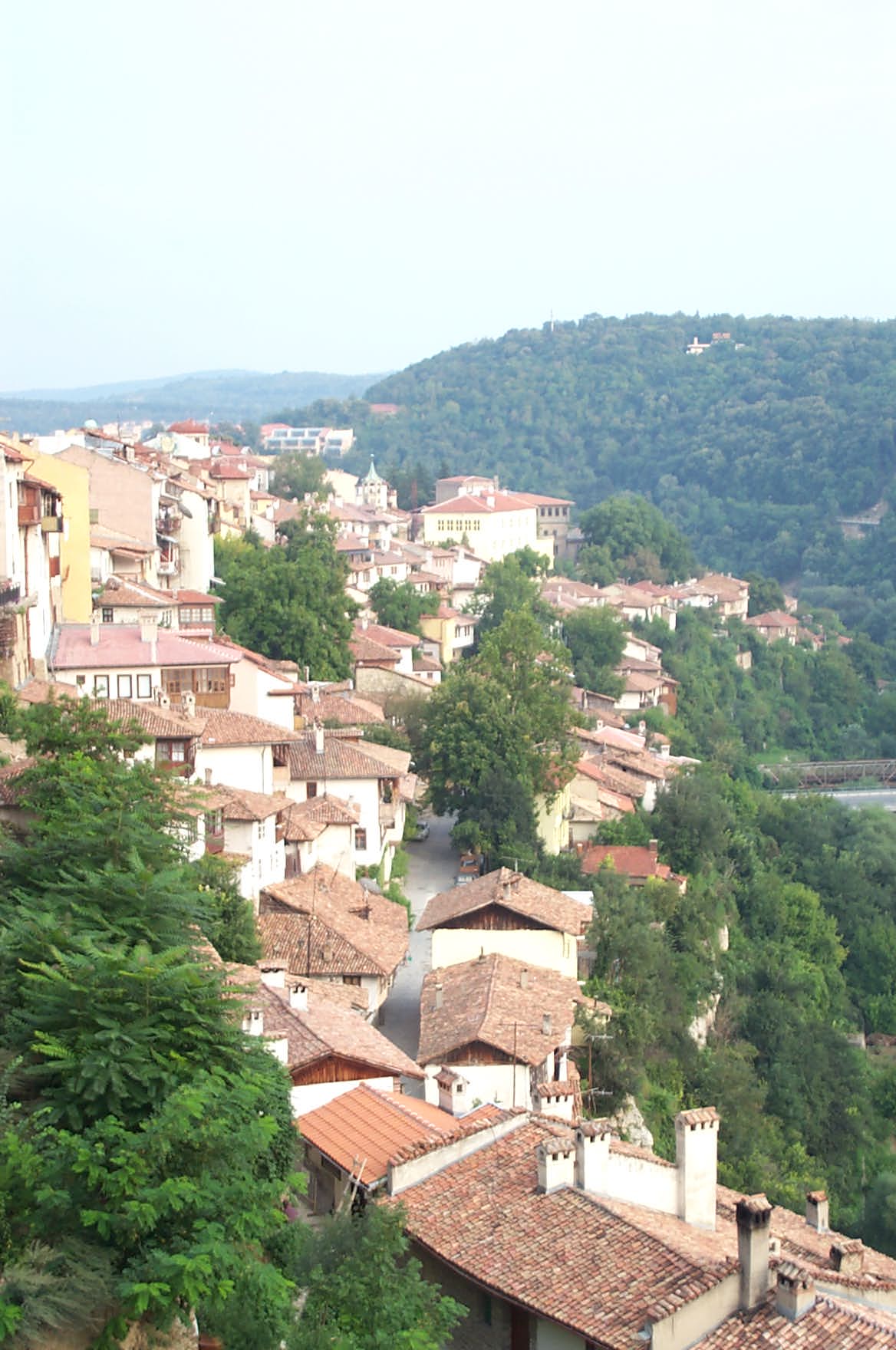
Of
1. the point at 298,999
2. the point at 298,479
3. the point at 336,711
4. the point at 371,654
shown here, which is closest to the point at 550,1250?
the point at 298,999

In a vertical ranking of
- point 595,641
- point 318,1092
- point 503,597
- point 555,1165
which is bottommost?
point 595,641

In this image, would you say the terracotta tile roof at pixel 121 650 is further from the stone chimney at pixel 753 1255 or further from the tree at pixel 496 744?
the stone chimney at pixel 753 1255

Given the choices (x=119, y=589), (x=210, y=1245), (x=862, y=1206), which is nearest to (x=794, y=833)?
(x=862, y=1206)

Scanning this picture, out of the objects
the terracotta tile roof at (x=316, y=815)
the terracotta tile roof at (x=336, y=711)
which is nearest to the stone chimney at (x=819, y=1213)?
the terracotta tile roof at (x=316, y=815)

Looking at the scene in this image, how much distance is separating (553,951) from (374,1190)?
1270 cm

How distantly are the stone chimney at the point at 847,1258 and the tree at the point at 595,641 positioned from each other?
4801 cm

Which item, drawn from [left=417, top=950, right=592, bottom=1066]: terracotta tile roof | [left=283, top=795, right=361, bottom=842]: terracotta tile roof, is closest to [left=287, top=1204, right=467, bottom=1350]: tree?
[left=417, top=950, right=592, bottom=1066]: terracotta tile roof

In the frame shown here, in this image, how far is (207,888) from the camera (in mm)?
20891

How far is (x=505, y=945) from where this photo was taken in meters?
27.7

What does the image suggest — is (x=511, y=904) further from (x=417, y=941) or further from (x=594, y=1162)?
(x=594, y=1162)

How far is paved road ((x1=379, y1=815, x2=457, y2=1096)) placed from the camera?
82.1ft

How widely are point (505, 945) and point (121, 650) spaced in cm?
846

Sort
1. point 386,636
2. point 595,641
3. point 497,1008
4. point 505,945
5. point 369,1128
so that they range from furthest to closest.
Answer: point 595,641 < point 386,636 < point 505,945 < point 497,1008 < point 369,1128

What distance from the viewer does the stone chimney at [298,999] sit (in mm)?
19672
